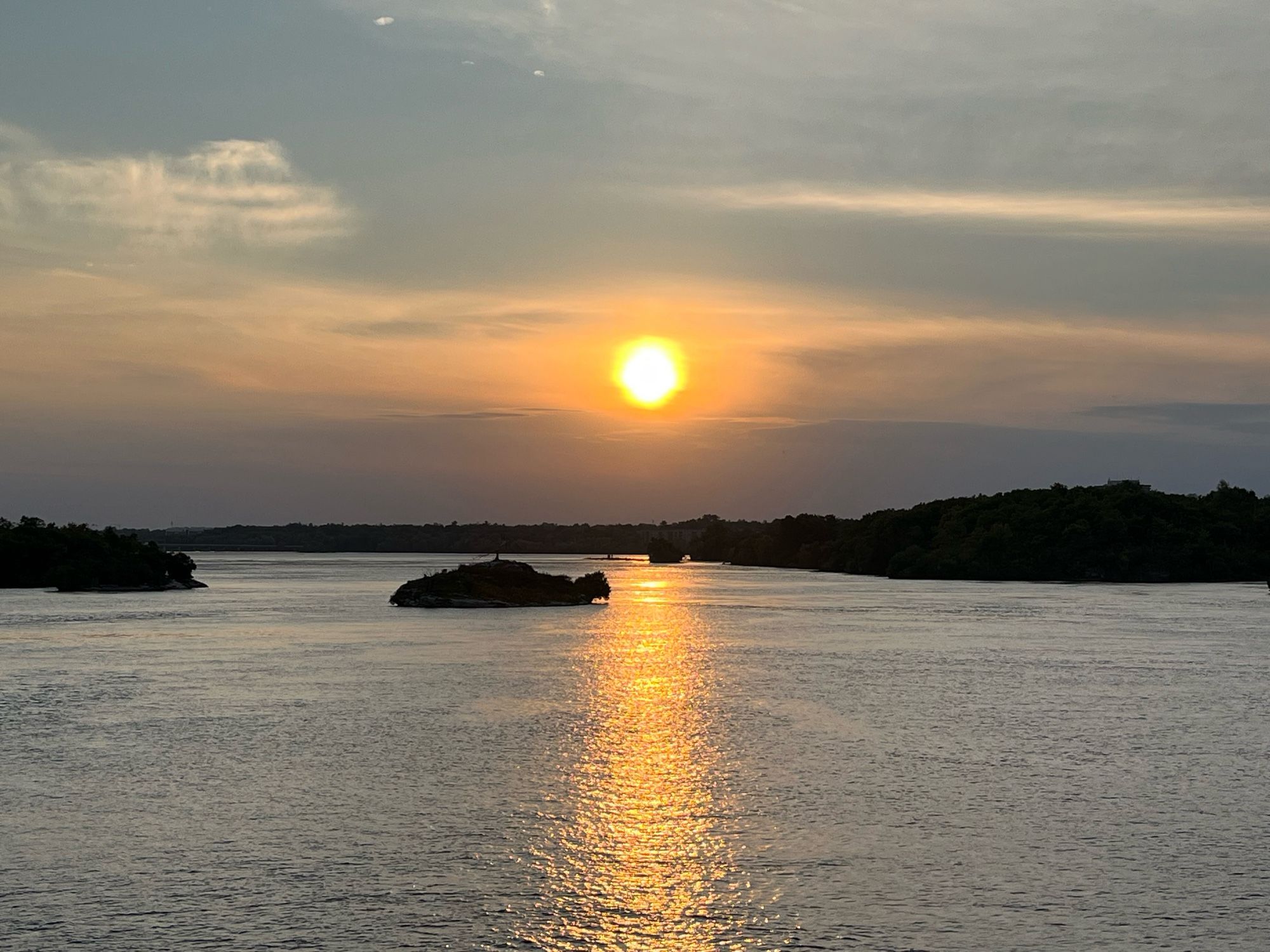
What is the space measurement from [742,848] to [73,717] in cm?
2576

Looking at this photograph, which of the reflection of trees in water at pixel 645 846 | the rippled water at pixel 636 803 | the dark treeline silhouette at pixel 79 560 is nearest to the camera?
the reflection of trees in water at pixel 645 846

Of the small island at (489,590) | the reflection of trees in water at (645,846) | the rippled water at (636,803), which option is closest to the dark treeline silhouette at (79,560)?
the small island at (489,590)

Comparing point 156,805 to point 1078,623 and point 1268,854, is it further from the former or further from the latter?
point 1078,623

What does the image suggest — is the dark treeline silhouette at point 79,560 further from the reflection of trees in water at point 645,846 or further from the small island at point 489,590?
the reflection of trees in water at point 645,846

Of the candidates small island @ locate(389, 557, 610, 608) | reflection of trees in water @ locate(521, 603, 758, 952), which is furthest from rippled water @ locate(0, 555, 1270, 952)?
small island @ locate(389, 557, 610, 608)

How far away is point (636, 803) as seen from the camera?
26.4 meters

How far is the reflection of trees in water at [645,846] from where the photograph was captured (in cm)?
1759

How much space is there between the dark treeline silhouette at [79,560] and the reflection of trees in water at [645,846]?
123273mm

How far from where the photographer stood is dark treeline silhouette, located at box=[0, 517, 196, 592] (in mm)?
151125

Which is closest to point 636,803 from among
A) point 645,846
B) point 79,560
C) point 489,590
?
point 645,846

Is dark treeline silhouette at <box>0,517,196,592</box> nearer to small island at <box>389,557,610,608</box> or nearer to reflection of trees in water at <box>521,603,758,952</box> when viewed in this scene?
small island at <box>389,557,610,608</box>

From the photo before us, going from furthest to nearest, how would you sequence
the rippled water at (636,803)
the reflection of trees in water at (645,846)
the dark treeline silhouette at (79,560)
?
the dark treeline silhouette at (79,560), the rippled water at (636,803), the reflection of trees in water at (645,846)

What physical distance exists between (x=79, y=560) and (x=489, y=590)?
60.7 meters

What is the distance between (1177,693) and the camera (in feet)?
152
